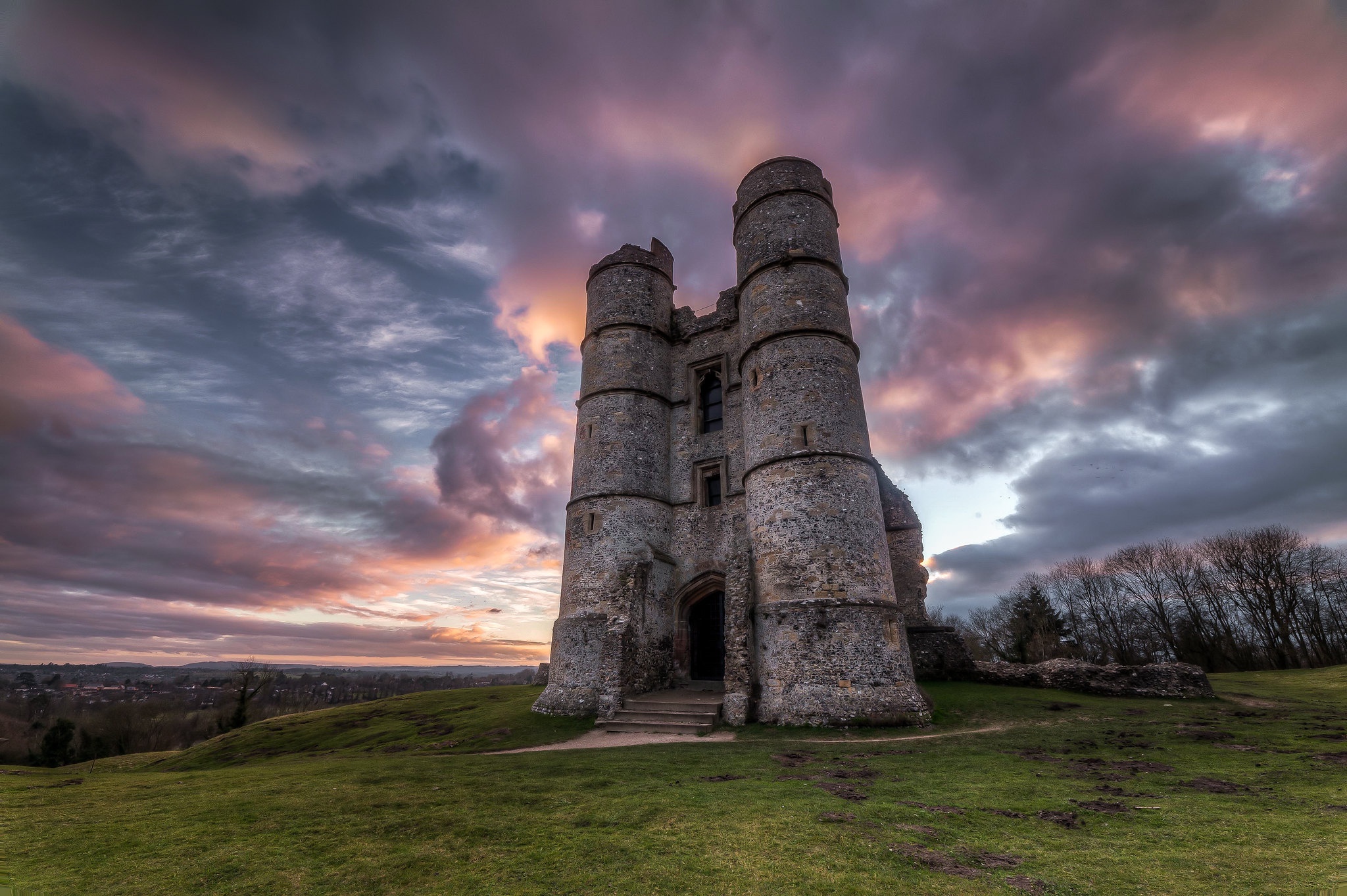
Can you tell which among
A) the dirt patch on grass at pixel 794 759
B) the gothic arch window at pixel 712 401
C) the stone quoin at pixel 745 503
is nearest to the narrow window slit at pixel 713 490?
the stone quoin at pixel 745 503

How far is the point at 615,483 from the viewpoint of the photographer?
22.1 meters

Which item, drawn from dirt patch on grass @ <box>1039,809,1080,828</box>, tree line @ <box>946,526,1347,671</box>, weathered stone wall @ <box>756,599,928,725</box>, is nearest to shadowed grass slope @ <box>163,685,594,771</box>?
weathered stone wall @ <box>756,599,928,725</box>

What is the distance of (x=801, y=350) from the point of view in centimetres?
1908

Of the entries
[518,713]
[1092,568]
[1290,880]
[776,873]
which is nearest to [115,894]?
[776,873]

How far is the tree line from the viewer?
38750mm

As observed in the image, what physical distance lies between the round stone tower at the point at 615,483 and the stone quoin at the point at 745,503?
7 centimetres

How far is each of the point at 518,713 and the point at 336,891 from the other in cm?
1571

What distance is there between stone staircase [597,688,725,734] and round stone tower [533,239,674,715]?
656 mm

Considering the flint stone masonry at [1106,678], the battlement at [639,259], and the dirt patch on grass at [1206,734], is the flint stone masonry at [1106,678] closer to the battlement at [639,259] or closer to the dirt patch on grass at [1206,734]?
the dirt patch on grass at [1206,734]

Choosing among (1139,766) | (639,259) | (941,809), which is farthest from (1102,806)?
(639,259)

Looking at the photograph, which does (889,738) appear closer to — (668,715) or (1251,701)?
(668,715)

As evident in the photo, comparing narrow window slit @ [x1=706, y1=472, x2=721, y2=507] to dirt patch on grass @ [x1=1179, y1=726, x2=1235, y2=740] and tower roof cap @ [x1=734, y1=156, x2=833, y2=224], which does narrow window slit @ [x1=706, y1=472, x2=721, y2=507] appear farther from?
dirt patch on grass @ [x1=1179, y1=726, x2=1235, y2=740]

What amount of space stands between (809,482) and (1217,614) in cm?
4592

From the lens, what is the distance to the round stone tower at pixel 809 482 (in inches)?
607
